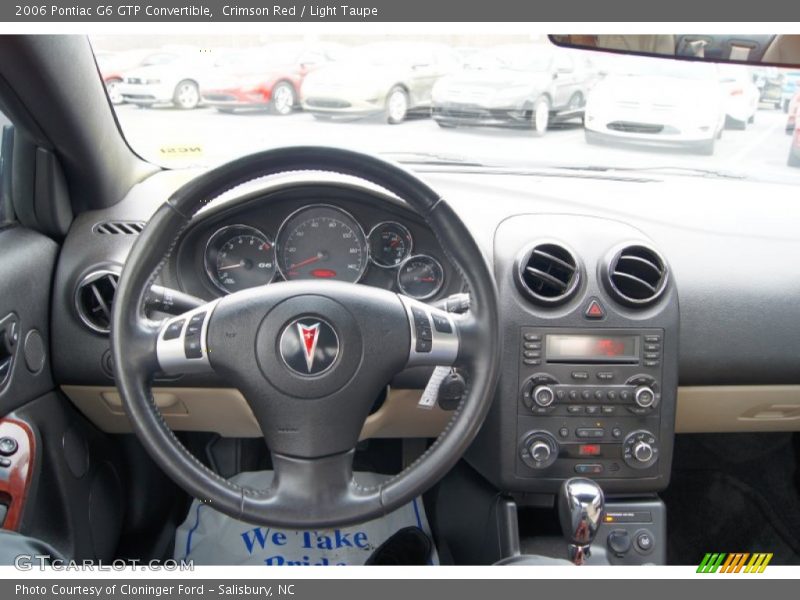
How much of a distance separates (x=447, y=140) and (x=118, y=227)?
1.04 meters

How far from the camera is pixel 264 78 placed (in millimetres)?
2373

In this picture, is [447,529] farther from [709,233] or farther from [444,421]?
[709,233]

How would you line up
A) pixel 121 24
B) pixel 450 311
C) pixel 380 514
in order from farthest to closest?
pixel 121 24 → pixel 450 311 → pixel 380 514

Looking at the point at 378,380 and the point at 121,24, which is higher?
the point at 121,24

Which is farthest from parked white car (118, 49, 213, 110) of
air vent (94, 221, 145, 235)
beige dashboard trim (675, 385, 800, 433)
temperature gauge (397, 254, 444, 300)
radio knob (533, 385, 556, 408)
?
beige dashboard trim (675, 385, 800, 433)

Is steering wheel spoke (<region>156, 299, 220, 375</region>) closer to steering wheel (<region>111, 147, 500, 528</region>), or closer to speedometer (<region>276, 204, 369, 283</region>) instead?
steering wheel (<region>111, 147, 500, 528</region>)

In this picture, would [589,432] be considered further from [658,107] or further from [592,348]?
[658,107]

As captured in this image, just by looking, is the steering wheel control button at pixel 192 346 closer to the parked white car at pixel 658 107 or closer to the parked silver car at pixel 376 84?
the parked silver car at pixel 376 84

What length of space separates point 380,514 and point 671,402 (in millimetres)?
1021

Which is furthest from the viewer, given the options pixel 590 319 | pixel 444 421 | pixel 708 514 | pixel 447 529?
pixel 708 514

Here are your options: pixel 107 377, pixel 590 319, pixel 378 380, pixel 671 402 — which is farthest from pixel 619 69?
pixel 107 377


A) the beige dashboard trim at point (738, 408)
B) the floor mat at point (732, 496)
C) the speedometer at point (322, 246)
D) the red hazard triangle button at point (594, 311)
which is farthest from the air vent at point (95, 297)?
the floor mat at point (732, 496)

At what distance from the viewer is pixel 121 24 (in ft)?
5.95

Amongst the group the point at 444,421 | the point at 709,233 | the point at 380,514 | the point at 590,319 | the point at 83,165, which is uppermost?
the point at 83,165
